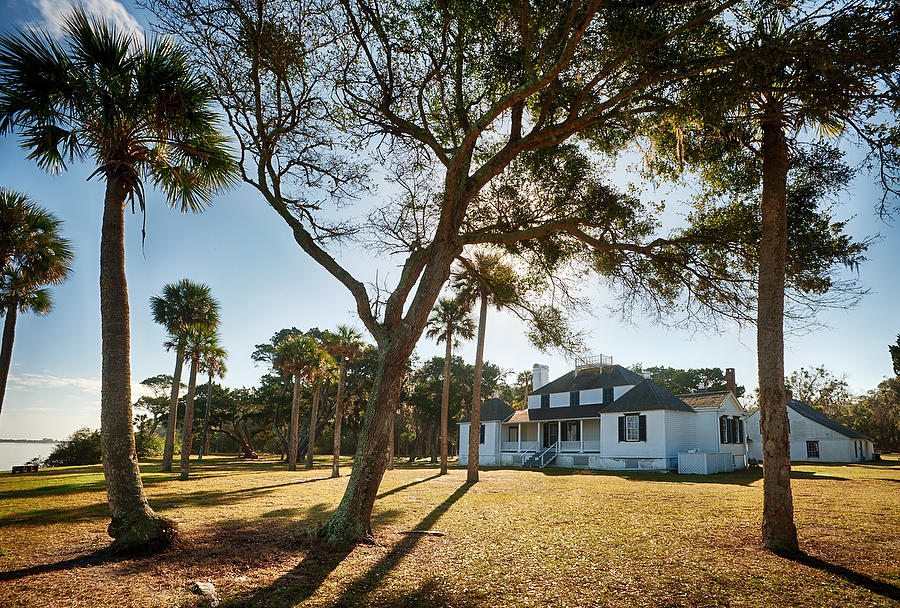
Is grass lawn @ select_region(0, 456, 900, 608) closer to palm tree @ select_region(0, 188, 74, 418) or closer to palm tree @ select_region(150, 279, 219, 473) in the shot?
palm tree @ select_region(0, 188, 74, 418)

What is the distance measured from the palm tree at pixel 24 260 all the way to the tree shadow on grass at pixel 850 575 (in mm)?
22534

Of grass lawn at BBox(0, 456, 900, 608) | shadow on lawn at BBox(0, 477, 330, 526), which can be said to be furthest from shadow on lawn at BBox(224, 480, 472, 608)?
shadow on lawn at BBox(0, 477, 330, 526)

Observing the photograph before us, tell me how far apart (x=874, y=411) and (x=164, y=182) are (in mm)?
70910

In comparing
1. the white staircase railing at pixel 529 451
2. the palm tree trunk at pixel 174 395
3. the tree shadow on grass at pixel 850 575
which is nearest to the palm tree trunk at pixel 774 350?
the tree shadow on grass at pixel 850 575

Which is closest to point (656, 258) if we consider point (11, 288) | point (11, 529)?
point (11, 529)

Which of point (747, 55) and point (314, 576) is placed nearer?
point (314, 576)

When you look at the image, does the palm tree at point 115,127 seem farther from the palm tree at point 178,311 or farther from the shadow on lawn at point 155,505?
the palm tree at point 178,311

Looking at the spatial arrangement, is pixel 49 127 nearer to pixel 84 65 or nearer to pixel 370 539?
pixel 84 65

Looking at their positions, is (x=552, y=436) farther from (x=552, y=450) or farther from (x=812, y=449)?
(x=812, y=449)

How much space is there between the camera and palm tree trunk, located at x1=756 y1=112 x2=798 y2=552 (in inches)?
285

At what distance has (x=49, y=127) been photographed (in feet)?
25.3

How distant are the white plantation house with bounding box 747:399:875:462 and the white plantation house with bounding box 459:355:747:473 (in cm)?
991

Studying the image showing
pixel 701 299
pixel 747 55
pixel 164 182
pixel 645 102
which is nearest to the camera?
pixel 747 55

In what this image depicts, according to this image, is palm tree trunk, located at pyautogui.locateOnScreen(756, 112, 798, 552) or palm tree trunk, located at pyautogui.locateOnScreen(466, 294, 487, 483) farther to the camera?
palm tree trunk, located at pyautogui.locateOnScreen(466, 294, 487, 483)
